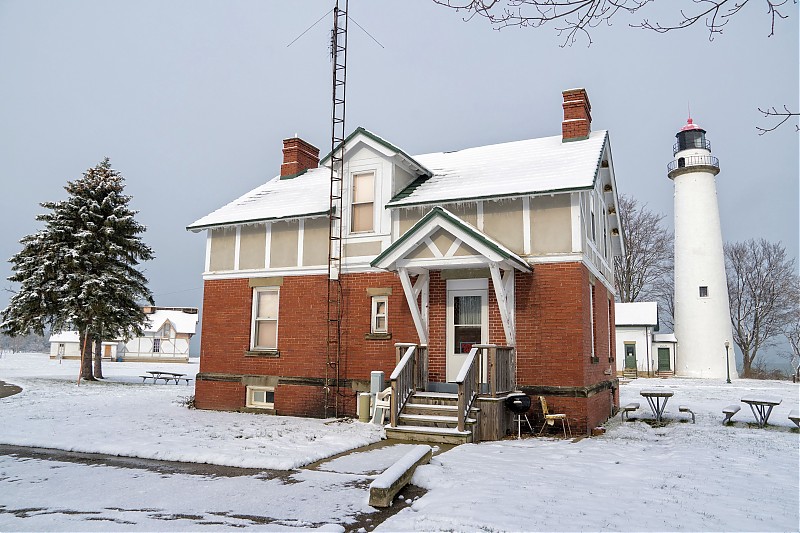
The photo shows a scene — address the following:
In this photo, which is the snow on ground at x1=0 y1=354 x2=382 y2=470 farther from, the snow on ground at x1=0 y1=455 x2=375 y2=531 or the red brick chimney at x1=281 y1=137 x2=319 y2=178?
the red brick chimney at x1=281 y1=137 x2=319 y2=178

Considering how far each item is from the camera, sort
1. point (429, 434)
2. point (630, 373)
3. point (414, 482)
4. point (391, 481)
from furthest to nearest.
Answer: point (630, 373) → point (429, 434) → point (414, 482) → point (391, 481)

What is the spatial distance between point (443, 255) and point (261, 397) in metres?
7.46

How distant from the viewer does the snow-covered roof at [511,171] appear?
14102mm

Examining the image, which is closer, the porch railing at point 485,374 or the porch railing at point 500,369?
the porch railing at point 485,374

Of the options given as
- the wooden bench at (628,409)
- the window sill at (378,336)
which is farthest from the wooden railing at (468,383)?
the wooden bench at (628,409)

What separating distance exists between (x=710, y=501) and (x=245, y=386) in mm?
13098

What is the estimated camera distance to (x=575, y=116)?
17094 mm

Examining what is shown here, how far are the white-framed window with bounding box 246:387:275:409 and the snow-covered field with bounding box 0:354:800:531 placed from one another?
2609mm

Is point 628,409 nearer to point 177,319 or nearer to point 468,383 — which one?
point 468,383

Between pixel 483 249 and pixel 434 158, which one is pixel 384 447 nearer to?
pixel 483 249

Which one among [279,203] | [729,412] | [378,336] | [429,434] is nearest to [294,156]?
[279,203]

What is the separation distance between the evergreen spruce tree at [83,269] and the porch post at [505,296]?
22.3 meters

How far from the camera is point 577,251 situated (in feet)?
44.4

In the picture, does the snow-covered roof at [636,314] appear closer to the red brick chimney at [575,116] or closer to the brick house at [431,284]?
the brick house at [431,284]
